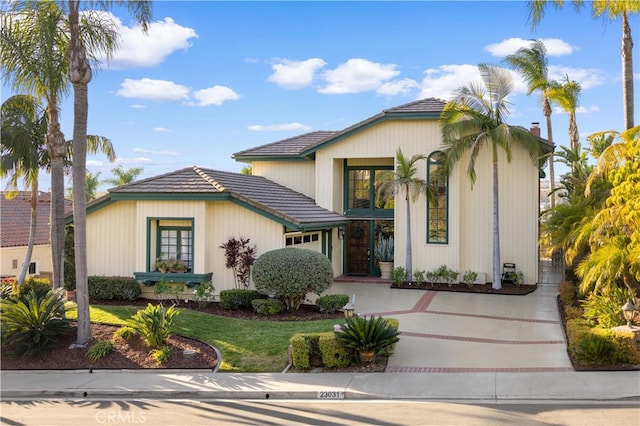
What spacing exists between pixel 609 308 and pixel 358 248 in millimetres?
12398

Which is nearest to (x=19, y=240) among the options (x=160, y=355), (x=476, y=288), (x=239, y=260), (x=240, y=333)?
(x=239, y=260)

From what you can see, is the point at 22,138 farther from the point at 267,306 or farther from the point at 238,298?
the point at 267,306

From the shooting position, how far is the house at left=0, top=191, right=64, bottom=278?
88.8 ft

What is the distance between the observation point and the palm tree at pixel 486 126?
19.3 meters

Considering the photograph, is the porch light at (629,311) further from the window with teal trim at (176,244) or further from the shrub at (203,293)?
the window with teal trim at (176,244)

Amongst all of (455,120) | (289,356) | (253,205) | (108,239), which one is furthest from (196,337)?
(455,120)

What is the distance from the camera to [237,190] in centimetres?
1828

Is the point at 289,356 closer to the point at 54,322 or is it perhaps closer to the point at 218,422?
the point at 218,422

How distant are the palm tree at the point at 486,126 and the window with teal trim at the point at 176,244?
31.0 ft

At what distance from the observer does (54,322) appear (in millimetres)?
12328

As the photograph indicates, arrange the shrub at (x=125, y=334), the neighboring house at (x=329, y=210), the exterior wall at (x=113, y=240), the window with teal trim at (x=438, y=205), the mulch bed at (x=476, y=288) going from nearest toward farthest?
the shrub at (x=125, y=334) < the neighboring house at (x=329, y=210) < the exterior wall at (x=113, y=240) < the mulch bed at (x=476, y=288) < the window with teal trim at (x=438, y=205)

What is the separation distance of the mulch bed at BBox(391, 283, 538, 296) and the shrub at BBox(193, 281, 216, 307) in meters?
7.11

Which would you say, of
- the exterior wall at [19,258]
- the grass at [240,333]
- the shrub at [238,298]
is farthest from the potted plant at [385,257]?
the exterior wall at [19,258]

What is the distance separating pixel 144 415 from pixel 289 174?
673 inches
